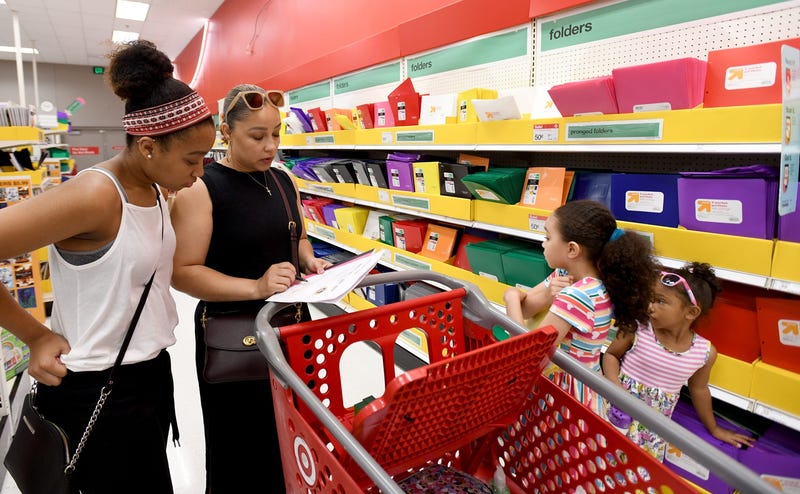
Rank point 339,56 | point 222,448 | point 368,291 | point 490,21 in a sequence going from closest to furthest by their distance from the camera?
1. point 222,448
2. point 490,21
3. point 368,291
4. point 339,56

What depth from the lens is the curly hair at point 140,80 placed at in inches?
42.9

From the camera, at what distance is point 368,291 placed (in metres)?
3.92

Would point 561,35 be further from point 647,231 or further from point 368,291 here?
point 368,291

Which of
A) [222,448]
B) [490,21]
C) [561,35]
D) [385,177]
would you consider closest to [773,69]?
[561,35]

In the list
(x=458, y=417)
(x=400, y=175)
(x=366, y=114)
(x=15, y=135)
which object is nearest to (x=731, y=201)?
(x=458, y=417)

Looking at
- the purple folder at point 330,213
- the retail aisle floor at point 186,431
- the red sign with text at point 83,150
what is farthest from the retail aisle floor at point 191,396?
the red sign with text at point 83,150

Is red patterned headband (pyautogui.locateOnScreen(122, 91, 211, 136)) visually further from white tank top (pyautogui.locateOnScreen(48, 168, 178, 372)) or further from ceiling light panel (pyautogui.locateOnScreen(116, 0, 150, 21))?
ceiling light panel (pyautogui.locateOnScreen(116, 0, 150, 21))

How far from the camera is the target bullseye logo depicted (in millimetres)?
901

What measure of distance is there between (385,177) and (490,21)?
4.19 feet

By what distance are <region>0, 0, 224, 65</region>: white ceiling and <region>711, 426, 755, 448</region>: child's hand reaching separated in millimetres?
8457

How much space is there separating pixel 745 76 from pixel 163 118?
1.82m

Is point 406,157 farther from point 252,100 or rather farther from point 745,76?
point 745,76

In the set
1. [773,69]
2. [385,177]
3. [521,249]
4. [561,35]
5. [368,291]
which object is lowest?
[368,291]

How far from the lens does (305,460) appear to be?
0.93 m
